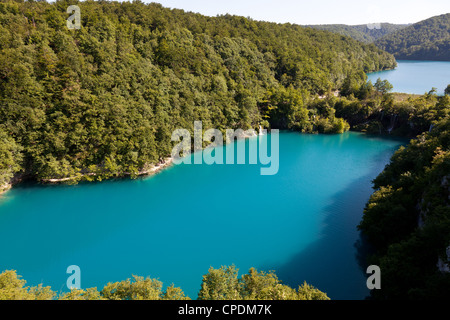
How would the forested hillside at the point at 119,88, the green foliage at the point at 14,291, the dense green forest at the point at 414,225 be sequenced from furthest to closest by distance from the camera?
the forested hillside at the point at 119,88 < the dense green forest at the point at 414,225 < the green foliage at the point at 14,291

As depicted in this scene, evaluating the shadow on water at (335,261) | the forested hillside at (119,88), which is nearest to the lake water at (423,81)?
the forested hillside at (119,88)

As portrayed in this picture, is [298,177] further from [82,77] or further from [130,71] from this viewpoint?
[82,77]

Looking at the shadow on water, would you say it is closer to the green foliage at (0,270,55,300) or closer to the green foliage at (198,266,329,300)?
the green foliage at (198,266,329,300)

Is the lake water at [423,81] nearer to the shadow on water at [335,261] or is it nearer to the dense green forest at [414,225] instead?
the dense green forest at [414,225]

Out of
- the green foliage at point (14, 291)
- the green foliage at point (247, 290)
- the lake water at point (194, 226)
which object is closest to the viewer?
the green foliage at point (14, 291)

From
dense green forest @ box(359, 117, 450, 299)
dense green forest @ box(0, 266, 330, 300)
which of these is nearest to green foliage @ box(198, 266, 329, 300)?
dense green forest @ box(0, 266, 330, 300)
